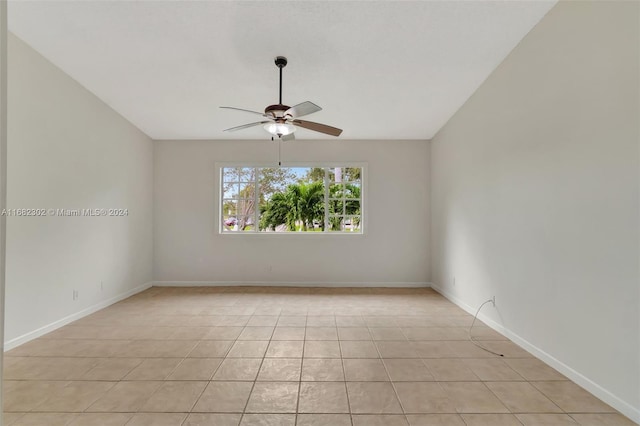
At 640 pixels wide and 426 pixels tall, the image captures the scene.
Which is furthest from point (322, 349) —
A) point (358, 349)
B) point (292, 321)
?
point (292, 321)

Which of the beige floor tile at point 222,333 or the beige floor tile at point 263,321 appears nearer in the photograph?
the beige floor tile at point 222,333

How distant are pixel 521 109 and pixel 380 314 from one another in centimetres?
268

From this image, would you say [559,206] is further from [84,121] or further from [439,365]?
[84,121]

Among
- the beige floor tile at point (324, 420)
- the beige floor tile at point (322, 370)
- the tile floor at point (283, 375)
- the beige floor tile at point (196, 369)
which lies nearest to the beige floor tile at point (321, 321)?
the tile floor at point (283, 375)

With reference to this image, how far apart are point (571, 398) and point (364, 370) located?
135 centimetres

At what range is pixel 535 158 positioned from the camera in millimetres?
2766

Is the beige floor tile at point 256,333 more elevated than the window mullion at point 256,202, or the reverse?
the window mullion at point 256,202

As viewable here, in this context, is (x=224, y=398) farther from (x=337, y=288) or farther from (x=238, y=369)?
(x=337, y=288)

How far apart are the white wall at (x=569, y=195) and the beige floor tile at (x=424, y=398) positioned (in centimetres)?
100

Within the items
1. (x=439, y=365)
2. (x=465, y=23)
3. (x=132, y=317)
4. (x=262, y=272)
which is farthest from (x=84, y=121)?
(x=439, y=365)

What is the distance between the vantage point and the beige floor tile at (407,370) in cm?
237

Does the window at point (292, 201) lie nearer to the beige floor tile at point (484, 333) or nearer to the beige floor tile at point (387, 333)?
the beige floor tile at point (387, 333)

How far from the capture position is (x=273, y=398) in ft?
6.88

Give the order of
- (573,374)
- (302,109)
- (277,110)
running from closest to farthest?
(573,374)
(302,109)
(277,110)
